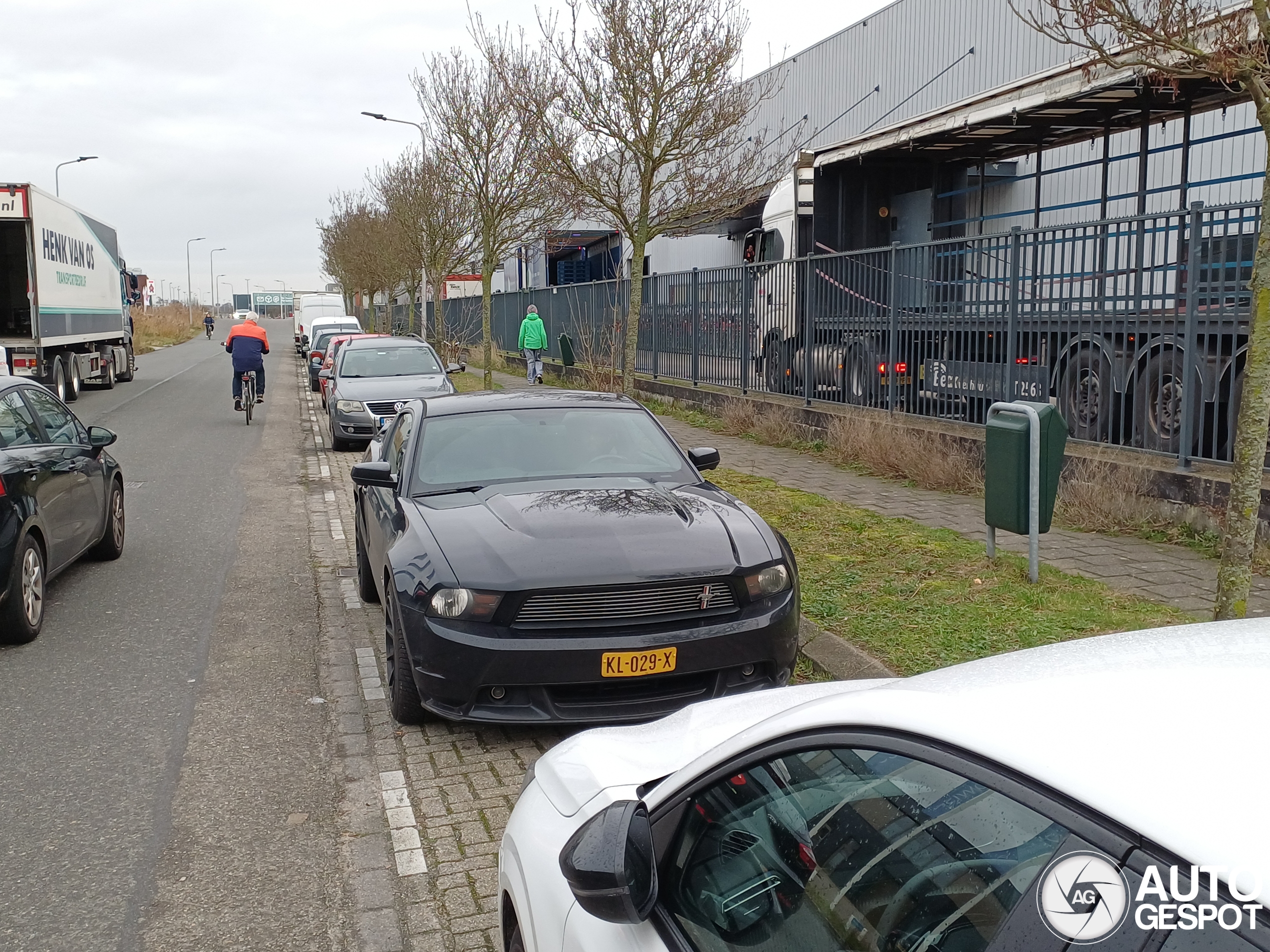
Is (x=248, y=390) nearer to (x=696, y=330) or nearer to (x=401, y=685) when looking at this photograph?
(x=696, y=330)

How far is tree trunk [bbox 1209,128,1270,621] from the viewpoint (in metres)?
5.28

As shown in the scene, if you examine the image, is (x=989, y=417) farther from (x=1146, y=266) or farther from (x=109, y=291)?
(x=109, y=291)

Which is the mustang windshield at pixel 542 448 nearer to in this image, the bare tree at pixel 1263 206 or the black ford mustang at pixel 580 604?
the black ford mustang at pixel 580 604

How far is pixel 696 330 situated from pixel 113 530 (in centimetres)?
1174

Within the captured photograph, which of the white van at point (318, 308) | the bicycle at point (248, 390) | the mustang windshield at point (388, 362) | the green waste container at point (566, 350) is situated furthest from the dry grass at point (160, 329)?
the mustang windshield at point (388, 362)

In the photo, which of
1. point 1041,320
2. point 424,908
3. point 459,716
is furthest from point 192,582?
point 1041,320

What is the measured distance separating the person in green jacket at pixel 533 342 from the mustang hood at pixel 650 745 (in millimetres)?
23514

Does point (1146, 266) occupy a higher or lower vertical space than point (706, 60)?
lower

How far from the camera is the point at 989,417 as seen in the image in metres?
7.46

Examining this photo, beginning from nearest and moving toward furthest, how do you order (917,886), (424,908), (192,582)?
(917,886) → (424,908) → (192,582)

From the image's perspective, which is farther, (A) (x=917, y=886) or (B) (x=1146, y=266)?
(B) (x=1146, y=266)

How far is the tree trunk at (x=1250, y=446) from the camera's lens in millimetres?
5281

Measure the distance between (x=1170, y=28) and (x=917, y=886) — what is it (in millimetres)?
5295

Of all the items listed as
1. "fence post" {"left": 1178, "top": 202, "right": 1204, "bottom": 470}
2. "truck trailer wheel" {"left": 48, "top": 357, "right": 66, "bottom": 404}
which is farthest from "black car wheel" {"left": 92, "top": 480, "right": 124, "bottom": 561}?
"truck trailer wheel" {"left": 48, "top": 357, "right": 66, "bottom": 404}
